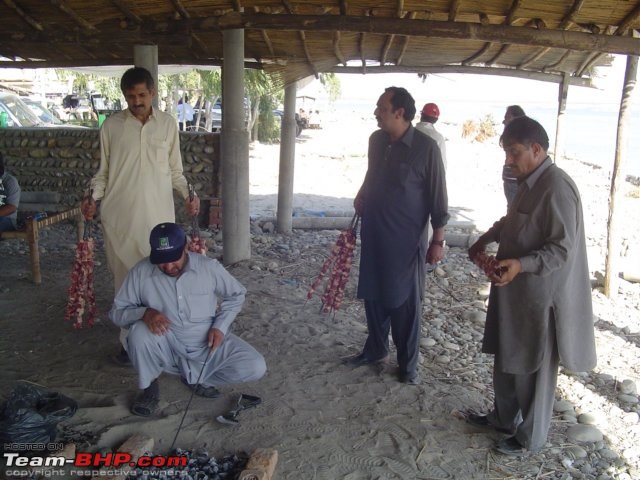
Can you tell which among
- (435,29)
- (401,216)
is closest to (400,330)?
(401,216)

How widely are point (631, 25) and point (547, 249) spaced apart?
3.21 m

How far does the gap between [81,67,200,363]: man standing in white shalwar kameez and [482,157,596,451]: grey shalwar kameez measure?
2.07m

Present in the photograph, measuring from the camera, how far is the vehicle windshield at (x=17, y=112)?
47.7 feet

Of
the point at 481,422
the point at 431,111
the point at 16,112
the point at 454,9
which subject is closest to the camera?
the point at 481,422

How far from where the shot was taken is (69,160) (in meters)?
8.55

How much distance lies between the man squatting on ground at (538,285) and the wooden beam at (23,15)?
4.74m

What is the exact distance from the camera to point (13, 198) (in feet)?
19.4

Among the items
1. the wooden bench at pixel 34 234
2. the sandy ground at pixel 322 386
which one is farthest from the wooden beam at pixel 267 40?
the wooden bench at pixel 34 234

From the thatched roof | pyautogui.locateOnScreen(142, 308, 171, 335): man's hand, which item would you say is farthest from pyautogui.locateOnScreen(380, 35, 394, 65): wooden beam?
pyautogui.locateOnScreen(142, 308, 171, 335): man's hand

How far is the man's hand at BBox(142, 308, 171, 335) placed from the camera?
3.29 meters

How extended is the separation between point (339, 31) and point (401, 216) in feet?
9.47

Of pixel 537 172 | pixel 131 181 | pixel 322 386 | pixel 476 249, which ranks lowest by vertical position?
pixel 322 386

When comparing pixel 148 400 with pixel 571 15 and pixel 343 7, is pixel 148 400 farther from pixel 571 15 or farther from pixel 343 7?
pixel 571 15

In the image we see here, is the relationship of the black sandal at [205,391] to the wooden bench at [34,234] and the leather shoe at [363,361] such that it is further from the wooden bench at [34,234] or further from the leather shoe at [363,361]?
the wooden bench at [34,234]
